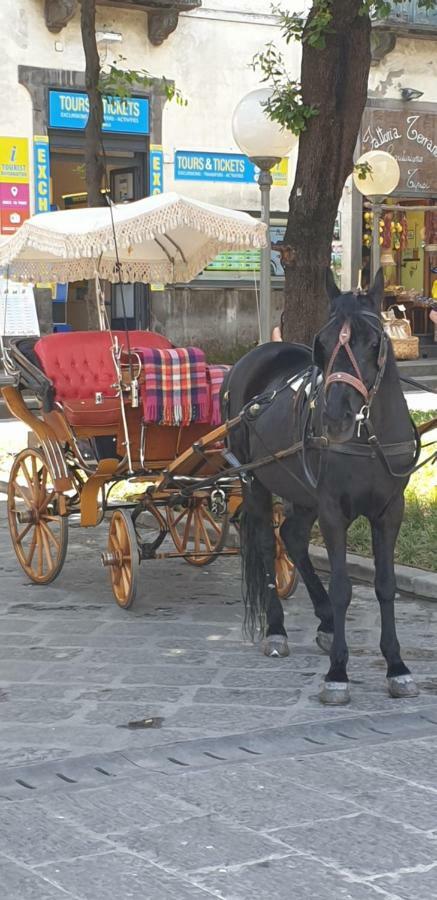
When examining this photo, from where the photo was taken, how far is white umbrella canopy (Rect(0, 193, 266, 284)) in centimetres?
820

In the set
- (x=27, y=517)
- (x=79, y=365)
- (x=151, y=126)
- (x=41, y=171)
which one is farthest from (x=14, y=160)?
(x=27, y=517)

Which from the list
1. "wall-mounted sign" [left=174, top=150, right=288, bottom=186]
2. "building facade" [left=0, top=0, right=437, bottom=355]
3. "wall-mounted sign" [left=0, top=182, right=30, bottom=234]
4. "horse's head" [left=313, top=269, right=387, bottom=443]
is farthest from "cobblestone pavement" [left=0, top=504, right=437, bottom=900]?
"wall-mounted sign" [left=174, top=150, right=288, bottom=186]

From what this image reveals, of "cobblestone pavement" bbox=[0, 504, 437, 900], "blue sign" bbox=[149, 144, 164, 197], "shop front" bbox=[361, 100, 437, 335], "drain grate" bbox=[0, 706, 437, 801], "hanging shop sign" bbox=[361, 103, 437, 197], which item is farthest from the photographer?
"shop front" bbox=[361, 100, 437, 335]

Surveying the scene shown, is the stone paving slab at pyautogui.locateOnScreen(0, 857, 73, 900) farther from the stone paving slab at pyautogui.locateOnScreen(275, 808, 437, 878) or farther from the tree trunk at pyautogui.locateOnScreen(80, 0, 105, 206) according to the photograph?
the tree trunk at pyautogui.locateOnScreen(80, 0, 105, 206)

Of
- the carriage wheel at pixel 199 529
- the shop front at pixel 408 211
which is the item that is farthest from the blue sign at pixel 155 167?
the carriage wheel at pixel 199 529

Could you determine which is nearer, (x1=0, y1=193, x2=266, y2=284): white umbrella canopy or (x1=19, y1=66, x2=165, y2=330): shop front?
(x1=0, y1=193, x2=266, y2=284): white umbrella canopy

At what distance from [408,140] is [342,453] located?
2084cm

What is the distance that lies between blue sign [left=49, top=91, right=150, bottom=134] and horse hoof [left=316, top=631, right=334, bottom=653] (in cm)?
1572

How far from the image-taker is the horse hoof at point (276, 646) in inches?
267

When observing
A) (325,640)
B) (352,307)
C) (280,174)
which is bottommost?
(325,640)

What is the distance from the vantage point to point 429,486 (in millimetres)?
10375

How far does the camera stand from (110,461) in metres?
7.99

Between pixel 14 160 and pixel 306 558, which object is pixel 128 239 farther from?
pixel 14 160

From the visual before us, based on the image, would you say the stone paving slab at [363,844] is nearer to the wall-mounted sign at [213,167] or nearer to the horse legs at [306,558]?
the horse legs at [306,558]
